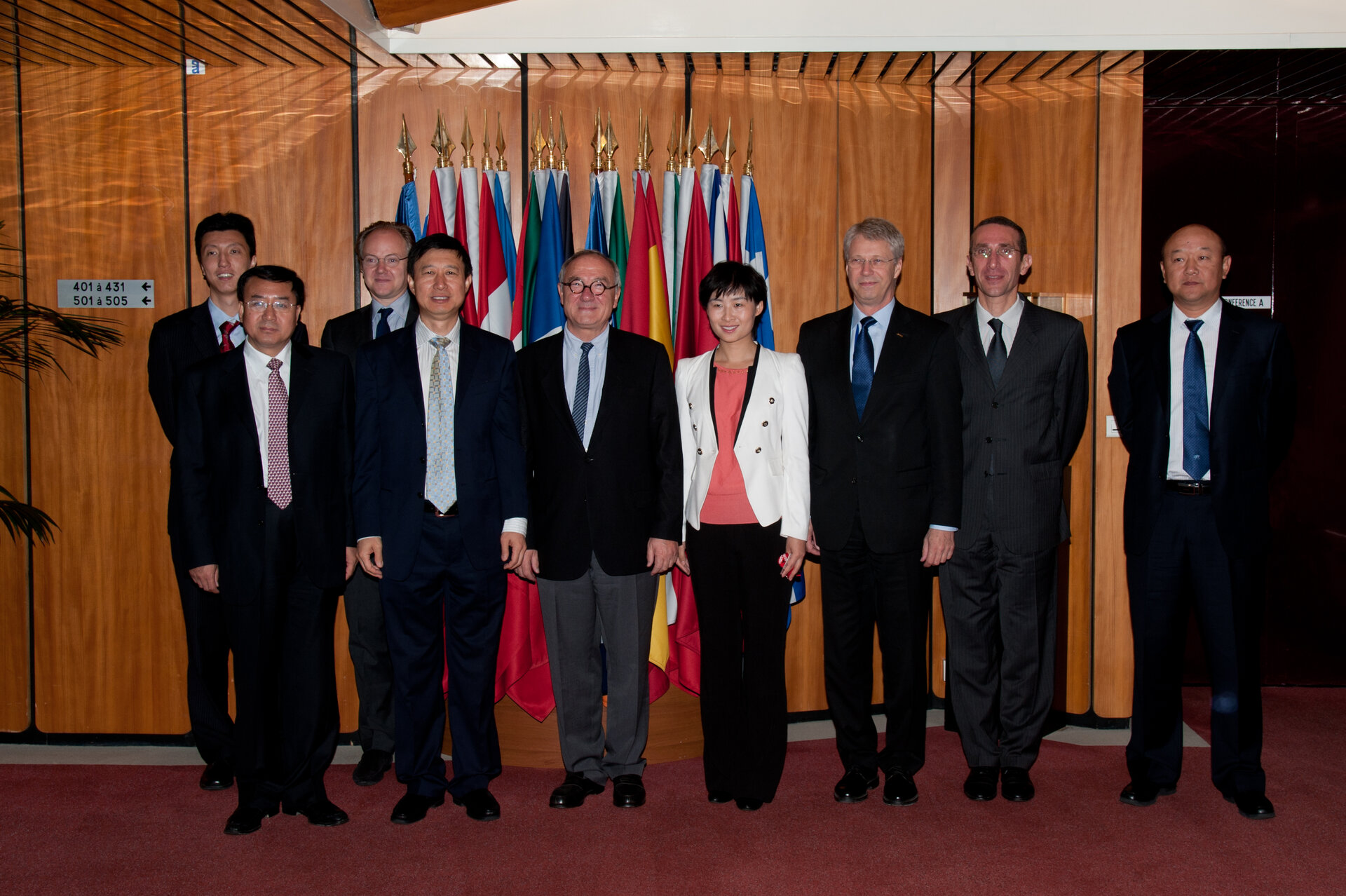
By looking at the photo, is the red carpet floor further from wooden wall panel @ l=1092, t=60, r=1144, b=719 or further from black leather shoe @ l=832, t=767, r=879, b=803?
wooden wall panel @ l=1092, t=60, r=1144, b=719

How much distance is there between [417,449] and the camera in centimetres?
308

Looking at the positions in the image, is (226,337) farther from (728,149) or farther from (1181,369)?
(1181,369)

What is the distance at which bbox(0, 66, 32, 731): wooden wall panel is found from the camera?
3.99 metres

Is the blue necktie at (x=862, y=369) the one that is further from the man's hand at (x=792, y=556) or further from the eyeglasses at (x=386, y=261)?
the eyeglasses at (x=386, y=261)

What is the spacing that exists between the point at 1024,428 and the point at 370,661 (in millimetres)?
2725

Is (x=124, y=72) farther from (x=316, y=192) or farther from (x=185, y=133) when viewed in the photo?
(x=316, y=192)

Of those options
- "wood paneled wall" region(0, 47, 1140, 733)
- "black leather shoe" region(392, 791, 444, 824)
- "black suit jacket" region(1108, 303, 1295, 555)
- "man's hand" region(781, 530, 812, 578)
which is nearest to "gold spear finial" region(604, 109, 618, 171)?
"wood paneled wall" region(0, 47, 1140, 733)

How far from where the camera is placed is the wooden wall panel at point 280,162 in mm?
4035

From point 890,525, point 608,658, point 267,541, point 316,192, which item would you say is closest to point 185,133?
point 316,192

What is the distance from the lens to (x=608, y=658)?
3.37 m

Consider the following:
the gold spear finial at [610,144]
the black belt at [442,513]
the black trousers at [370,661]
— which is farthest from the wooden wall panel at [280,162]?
the black belt at [442,513]

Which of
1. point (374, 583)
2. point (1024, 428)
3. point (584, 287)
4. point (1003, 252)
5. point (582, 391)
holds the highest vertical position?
point (1003, 252)

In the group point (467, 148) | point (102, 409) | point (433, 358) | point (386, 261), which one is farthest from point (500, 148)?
point (102, 409)

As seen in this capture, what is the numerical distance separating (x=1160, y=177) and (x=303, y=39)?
160 inches
